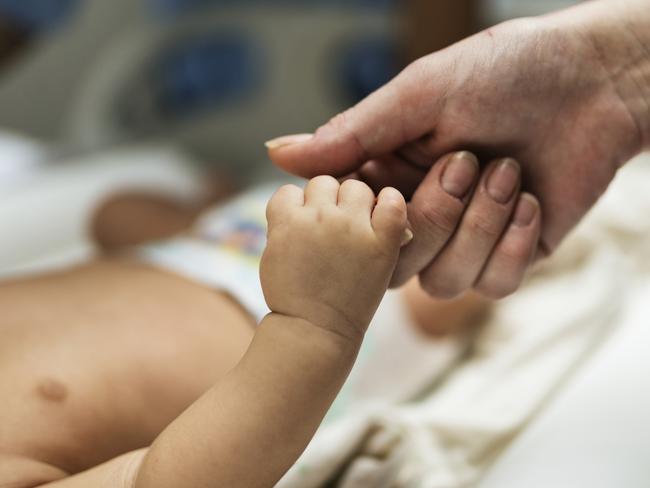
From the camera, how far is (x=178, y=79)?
1917mm

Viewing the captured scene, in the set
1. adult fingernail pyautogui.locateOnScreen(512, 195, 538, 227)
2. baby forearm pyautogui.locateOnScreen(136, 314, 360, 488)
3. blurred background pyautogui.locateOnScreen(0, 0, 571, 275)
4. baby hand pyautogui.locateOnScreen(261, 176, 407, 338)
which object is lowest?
baby forearm pyautogui.locateOnScreen(136, 314, 360, 488)

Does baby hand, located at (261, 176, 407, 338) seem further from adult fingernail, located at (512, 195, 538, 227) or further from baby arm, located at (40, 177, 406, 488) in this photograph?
adult fingernail, located at (512, 195, 538, 227)

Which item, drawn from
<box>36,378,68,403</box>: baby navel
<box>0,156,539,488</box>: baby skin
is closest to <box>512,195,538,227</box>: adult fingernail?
<box>0,156,539,488</box>: baby skin

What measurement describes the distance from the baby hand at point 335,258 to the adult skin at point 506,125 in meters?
0.11

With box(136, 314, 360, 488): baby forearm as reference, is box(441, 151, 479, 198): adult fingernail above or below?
above

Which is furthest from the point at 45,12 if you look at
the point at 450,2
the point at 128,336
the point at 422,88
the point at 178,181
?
the point at 422,88

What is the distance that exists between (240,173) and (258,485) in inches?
54.4

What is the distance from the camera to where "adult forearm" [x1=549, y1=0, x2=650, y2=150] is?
2.38 ft

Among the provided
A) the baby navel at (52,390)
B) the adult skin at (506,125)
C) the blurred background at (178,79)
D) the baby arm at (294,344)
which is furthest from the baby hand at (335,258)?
the blurred background at (178,79)

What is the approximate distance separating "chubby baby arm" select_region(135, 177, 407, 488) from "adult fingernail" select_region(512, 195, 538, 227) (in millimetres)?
183

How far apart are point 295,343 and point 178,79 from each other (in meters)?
1.49

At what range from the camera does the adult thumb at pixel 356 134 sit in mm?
661

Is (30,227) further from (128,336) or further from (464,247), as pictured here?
(464,247)

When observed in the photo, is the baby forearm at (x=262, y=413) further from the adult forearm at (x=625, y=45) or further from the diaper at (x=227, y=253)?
the adult forearm at (x=625, y=45)
